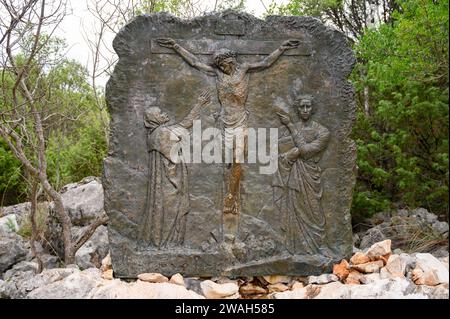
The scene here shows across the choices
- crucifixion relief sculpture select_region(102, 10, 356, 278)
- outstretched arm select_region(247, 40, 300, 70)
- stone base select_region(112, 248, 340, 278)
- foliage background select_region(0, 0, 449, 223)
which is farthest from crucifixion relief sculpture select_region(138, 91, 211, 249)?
foliage background select_region(0, 0, 449, 223)

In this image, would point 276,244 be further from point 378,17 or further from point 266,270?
point 378,17

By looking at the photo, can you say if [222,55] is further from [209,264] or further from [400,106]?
[400,106]

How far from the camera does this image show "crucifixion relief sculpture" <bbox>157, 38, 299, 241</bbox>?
5.02 m

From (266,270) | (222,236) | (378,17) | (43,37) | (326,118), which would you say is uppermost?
(378,17)

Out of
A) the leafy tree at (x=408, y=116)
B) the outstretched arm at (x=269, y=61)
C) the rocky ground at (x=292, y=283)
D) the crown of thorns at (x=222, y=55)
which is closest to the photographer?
the rocky ground at (x=292, y=283)

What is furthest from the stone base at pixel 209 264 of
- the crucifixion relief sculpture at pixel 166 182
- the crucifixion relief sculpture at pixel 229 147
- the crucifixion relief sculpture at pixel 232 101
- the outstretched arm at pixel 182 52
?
the outstretched arm at pixel 182 52

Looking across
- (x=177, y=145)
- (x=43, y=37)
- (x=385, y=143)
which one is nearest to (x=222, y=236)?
(x=177, y=145)

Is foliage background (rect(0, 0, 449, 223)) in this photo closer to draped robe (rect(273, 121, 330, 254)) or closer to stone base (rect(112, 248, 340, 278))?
draped robe (rect(273, 121, 330, 254))

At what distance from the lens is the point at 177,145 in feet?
16.5

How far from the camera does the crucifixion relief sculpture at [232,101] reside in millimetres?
5023

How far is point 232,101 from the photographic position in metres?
5.05

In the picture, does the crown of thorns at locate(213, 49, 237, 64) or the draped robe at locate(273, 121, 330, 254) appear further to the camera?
the draped robe at locate(273, 121, 330, 254)

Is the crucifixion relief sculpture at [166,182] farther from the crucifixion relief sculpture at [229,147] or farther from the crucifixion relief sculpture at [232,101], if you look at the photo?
the crucifixion relief sculpture at [232,101]

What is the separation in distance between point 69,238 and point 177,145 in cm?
272
